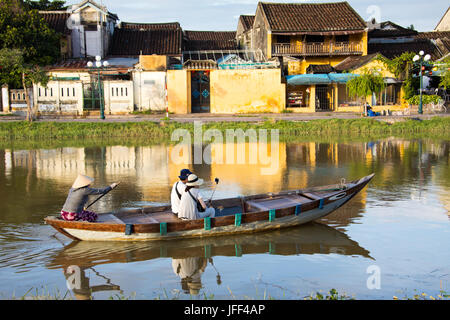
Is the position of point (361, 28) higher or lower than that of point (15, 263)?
higher

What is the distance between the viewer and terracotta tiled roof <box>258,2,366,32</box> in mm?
38250

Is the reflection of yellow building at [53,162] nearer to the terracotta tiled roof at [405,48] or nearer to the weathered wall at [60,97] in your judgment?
the weathered wall at [60,97]

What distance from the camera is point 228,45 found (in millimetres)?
45875

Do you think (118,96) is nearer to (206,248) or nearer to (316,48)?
(316,48)

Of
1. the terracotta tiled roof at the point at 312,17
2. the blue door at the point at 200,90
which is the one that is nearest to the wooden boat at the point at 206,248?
the blue door at the point at 200,90

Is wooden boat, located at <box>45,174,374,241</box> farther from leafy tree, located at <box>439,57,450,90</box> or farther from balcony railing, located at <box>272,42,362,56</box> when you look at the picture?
balcony railing, located at <box>272,42,362,56</box>

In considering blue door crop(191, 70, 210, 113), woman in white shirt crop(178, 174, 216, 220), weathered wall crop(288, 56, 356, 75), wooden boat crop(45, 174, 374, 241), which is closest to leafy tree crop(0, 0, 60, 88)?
blue door crop(191, 70, 210, 113)

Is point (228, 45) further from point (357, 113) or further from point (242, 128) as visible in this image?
point (242, 128)

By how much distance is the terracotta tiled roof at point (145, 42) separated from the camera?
1521 inches

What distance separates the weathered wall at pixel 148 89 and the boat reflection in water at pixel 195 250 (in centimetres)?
2378

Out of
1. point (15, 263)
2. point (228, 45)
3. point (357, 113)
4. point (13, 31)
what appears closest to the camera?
point (15, 263)
